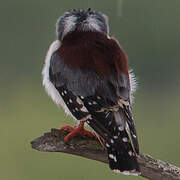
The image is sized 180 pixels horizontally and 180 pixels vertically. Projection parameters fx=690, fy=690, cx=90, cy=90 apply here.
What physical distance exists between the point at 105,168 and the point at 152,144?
43 centimetres

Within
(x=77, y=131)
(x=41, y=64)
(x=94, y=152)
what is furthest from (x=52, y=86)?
(x=41, y=64)

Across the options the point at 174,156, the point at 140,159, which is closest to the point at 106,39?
the point at 140,159

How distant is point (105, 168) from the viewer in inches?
222

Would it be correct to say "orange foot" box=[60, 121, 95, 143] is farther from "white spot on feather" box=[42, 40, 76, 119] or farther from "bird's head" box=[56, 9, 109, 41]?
"bird's head" box=[56, 9, 109, 41]

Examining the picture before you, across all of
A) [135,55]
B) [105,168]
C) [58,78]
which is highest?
[58,78]

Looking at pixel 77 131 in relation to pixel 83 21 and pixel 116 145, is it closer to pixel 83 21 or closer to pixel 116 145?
pixel 116 145

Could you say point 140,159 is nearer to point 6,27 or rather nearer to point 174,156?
point 174,156

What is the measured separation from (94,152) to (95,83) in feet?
1.00

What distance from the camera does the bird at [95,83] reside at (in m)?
2.87

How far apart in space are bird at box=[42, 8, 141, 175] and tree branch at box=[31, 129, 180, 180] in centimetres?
5

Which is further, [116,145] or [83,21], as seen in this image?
[83,21]

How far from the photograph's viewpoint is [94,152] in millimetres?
3012

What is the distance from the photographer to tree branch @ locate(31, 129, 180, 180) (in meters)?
3.00

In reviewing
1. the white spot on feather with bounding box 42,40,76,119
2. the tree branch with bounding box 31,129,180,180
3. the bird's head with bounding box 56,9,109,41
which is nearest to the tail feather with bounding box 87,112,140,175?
the tree branch with bounding box 31,129,180,180
